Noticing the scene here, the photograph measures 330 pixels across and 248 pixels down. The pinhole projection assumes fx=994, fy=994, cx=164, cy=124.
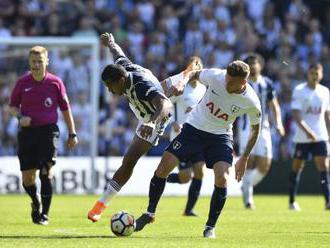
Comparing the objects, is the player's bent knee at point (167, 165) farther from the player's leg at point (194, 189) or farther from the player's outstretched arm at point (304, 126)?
the player's outstretched arm at point (304, 126)

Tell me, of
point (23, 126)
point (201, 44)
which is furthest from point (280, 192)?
point (23, 126)

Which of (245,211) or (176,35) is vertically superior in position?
(176,35)

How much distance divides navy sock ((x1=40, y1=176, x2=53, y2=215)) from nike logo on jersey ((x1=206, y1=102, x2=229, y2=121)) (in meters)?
3.13

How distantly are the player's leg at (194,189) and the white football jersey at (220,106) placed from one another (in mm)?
4315

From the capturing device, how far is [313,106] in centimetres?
1922

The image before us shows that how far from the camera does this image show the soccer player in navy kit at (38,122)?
1402 cm

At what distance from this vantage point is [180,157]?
1232cm

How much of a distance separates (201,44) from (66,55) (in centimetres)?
460

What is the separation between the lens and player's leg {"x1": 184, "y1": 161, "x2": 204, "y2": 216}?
16.6 m

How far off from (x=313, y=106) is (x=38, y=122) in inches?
274

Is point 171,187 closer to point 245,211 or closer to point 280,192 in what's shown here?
point 280,192

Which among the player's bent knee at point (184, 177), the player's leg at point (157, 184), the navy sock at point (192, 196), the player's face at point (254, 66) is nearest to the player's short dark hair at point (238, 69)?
the player's leg at point (157, 184)

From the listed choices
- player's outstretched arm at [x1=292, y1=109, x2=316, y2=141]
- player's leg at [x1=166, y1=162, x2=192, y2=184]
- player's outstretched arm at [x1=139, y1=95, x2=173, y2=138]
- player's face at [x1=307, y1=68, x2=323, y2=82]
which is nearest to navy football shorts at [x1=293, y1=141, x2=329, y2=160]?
player's outstretched arm at [x1=292, y1=109, x2=316, y2=141]

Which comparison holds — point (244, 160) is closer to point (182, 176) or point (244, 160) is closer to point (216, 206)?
point (216, 206)
